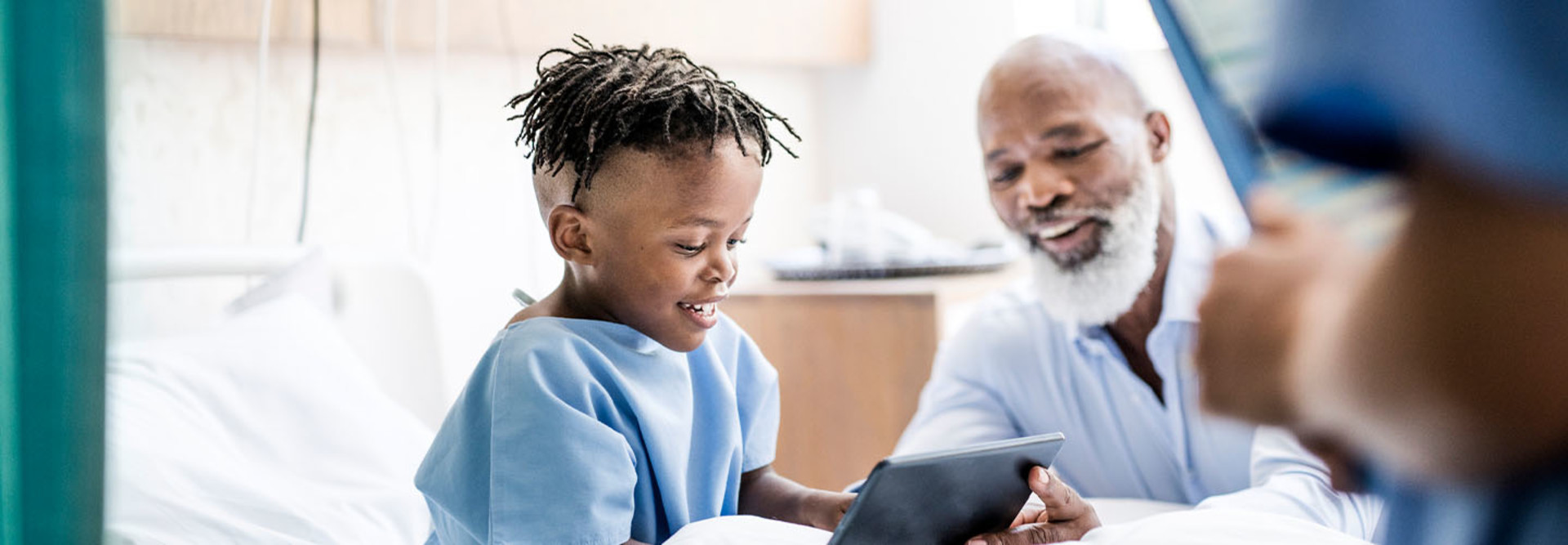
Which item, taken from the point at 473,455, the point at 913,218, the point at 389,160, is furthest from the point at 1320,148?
the point at 913,218

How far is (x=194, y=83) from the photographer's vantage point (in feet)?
4.58

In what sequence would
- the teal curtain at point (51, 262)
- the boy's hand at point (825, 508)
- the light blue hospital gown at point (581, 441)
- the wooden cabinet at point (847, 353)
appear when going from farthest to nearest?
the wooden cabinet at point (847, 353) < the boy's hand at point (825, 508) < the light blue hospital gown at point (581, 441) < the teal curtain at point (51, 262)

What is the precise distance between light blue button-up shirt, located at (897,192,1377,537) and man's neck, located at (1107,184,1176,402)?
0.8 inches

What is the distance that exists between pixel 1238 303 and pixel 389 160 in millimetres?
1523

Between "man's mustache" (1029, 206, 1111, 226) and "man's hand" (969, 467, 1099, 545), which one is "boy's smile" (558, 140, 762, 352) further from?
"man's mustache" (1029, 206, 1111, 226)

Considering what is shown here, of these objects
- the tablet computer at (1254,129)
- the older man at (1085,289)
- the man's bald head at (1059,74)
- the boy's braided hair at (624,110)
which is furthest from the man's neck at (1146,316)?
the tablet computer at (1254,129)

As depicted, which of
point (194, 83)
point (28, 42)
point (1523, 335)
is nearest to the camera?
point (1523, 335)

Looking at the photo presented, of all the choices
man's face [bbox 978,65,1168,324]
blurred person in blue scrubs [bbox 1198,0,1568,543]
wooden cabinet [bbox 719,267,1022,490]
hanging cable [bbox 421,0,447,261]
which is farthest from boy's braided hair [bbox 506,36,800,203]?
wooden cabinet [bbox 719,267,1022,490]

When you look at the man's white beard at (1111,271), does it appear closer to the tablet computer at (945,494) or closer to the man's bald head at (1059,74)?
the man's bald head at (1059,74)

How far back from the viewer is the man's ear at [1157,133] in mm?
1703

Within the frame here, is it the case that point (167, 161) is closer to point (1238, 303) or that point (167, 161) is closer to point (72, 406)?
point (72, 406)

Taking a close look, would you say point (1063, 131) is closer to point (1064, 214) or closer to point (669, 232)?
point (1064, 214)

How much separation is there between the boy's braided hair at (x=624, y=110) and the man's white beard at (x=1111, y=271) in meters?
0.74

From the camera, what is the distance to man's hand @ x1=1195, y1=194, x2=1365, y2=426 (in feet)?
1.64
